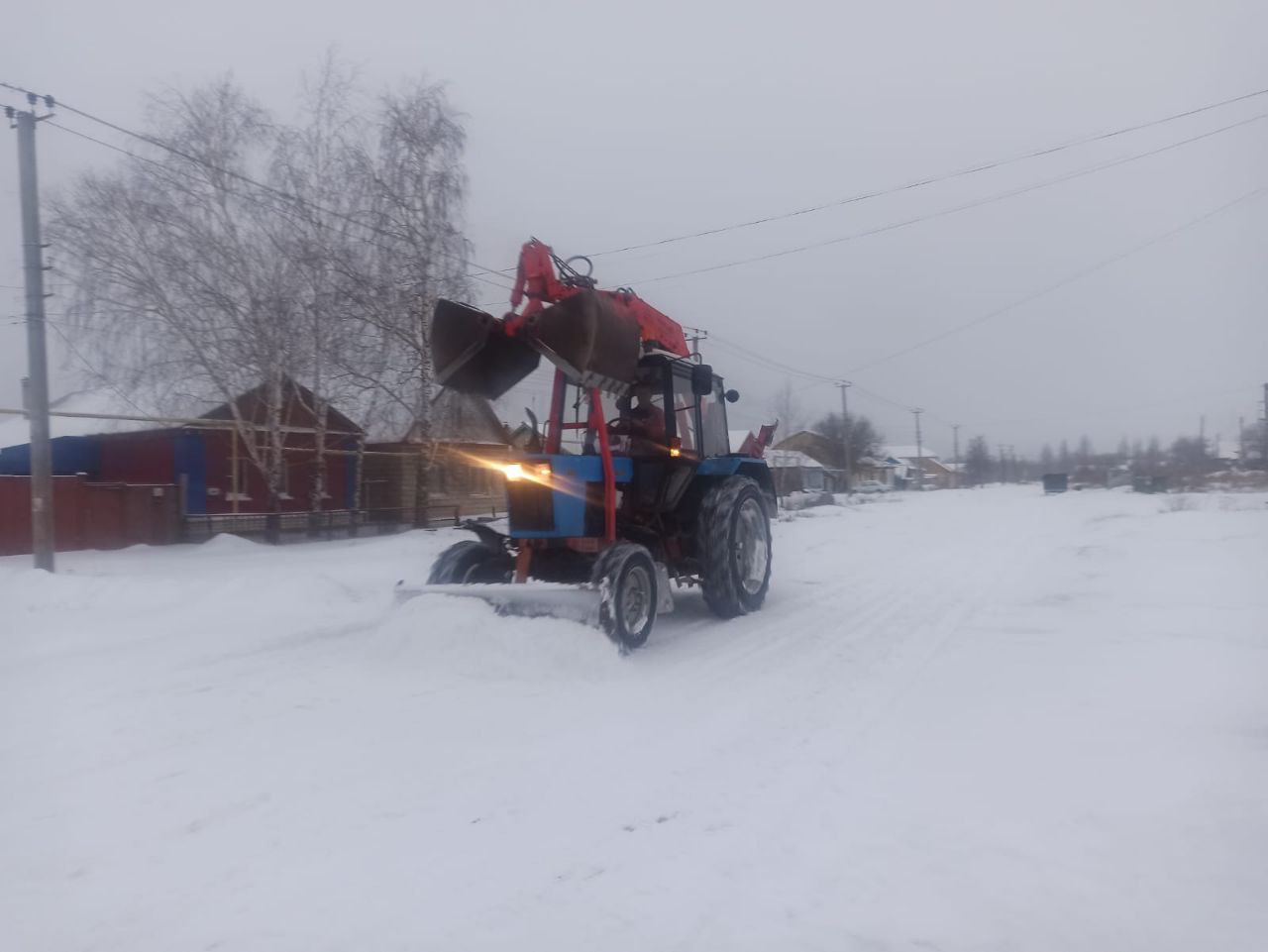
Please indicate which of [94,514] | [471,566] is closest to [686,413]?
[471,566]

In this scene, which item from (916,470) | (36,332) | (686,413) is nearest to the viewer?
(686,413)

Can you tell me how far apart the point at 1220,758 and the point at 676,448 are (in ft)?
16.8

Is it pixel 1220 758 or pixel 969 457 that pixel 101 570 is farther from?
pixel 969 457

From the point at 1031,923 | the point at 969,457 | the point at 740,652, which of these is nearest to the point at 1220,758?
the point at 1031,923

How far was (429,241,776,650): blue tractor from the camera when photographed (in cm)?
735

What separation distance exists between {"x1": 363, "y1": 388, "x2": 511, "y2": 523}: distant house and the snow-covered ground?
42.4ft

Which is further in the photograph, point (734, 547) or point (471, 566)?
point (734, 547)

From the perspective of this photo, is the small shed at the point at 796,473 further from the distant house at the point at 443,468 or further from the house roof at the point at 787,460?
the distant house at the point at 443,468

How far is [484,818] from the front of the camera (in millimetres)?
4133

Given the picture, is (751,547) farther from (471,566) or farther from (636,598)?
(471,566)

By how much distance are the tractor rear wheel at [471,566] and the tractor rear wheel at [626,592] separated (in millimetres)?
1448

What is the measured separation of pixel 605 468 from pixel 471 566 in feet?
5.24

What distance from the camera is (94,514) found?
58.3 feet

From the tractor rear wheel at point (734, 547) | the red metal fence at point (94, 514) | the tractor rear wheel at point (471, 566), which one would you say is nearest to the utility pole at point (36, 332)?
the red metal fence at point (94, 514)
